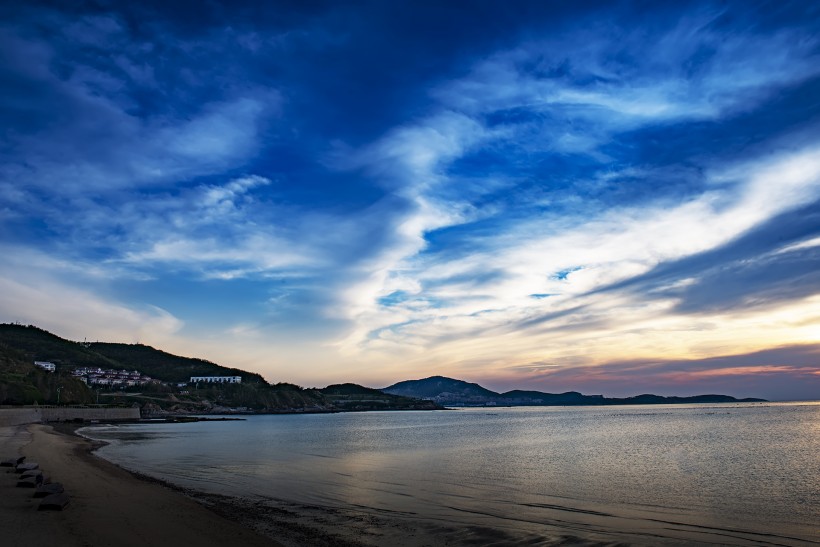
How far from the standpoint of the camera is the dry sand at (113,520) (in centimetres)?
1448

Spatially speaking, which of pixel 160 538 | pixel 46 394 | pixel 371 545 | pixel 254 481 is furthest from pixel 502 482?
pixel 46 394

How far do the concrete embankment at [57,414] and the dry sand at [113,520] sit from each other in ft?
238

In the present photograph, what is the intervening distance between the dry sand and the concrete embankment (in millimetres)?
72567

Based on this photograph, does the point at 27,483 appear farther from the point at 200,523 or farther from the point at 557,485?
the point at 557,485

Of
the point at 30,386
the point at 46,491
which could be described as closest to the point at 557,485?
the point at 46,491

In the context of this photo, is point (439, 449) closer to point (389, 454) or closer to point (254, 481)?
point (389, 454)

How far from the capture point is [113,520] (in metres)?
17.1

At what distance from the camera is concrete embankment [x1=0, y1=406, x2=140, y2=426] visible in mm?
83488

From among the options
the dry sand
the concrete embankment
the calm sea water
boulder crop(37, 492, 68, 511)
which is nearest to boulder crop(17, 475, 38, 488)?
the dry sand

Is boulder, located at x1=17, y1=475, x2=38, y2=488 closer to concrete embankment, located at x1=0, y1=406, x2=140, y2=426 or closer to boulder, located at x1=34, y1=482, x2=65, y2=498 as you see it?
boulder, located at x1=34, y1=482, x2=65, y2=498

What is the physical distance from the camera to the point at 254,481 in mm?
31609

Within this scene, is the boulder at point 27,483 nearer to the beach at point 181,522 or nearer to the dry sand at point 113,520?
the dry sand at point 113,520

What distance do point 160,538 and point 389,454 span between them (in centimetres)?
3769

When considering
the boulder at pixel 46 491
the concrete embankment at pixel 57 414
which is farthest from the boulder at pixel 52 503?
the concrete embankment at pixel 57 414
